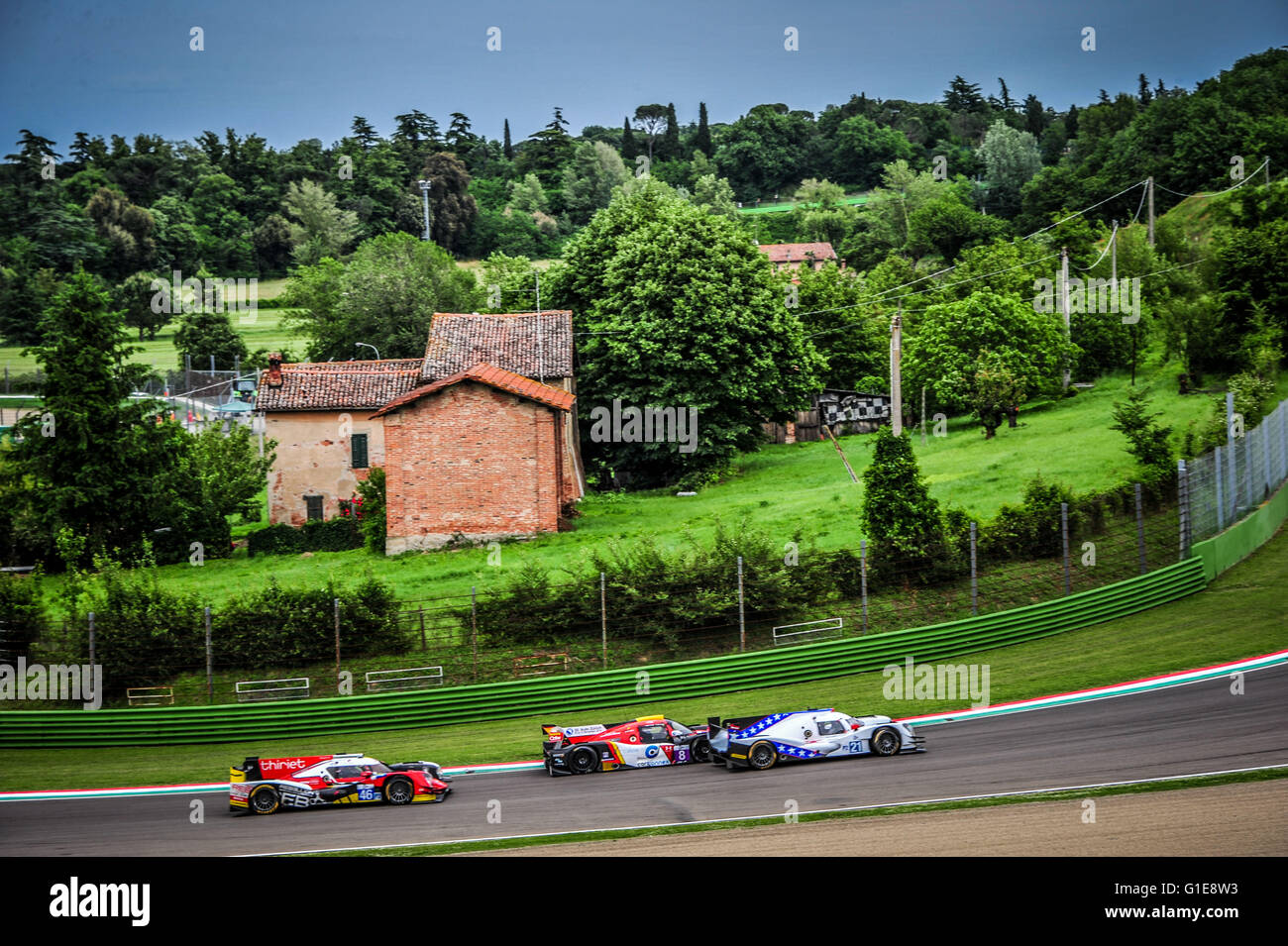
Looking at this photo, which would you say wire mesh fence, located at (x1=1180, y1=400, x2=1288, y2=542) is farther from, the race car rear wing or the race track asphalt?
the race car rear wing

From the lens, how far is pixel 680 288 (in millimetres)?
57125

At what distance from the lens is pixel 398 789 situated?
21938 mm

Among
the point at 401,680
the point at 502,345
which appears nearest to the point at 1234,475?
the point at 401,680

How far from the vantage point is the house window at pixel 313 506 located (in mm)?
51750

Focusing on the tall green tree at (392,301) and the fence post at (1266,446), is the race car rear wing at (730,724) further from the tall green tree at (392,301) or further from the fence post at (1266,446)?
the tall green tree at (392,301)

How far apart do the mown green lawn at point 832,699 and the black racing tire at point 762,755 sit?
4968 millimetres

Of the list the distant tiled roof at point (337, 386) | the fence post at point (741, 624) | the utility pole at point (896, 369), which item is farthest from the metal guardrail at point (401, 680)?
the distant tiled roof at point (337, 386)

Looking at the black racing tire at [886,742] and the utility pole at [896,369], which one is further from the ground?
the utility pole at [896,369]

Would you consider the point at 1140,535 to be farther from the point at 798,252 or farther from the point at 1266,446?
the point at 798,252

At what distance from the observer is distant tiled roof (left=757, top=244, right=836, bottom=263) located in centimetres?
13038

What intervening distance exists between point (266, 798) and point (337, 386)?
33196 millimetres

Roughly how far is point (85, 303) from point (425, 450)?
1614cm

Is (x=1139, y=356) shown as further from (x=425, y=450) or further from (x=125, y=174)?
(x=125, y=174)
